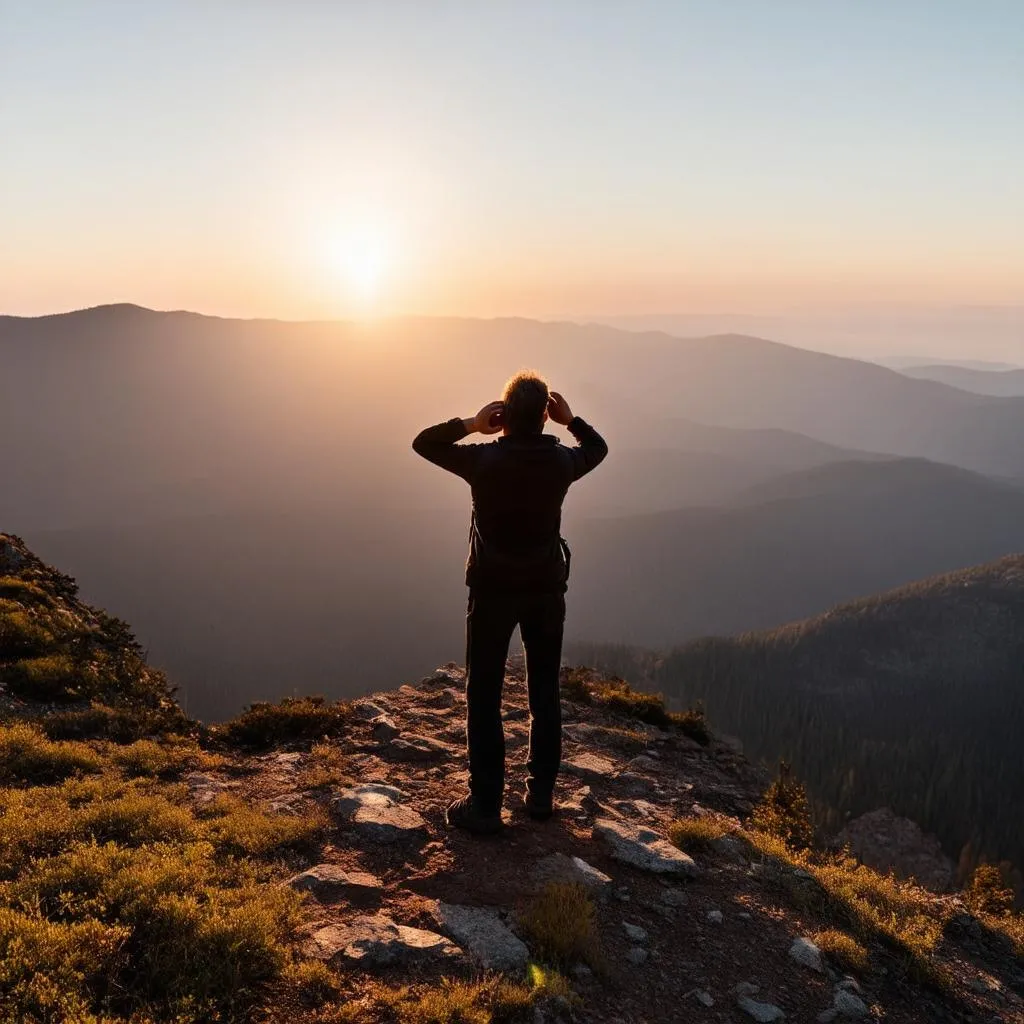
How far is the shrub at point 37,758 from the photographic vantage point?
24.7ft

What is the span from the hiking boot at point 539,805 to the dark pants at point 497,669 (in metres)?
0.54

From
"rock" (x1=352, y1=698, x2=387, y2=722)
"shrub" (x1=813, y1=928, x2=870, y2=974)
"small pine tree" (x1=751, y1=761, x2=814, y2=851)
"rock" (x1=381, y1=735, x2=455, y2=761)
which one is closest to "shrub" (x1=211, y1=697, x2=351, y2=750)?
"rock" (x1=352, y1=698, x2=387, y2=722)

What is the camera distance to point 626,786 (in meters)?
9.80

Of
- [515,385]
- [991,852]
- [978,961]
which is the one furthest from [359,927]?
[991,852]

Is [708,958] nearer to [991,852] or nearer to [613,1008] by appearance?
[613,1008]

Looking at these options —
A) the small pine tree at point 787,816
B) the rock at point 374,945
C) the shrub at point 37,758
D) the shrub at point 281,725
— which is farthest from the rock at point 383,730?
the small pine tree at point 787,816

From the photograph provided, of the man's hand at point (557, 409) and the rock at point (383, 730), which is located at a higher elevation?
the man's hand at point (557, 409)

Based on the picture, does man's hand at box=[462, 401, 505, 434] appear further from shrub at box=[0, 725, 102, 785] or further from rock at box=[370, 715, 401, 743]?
shrub at box=[0, 725, 102, 785]

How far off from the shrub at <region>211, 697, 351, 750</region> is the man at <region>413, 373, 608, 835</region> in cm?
398

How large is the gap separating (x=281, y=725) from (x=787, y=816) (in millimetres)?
7168

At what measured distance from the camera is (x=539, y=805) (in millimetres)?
7391

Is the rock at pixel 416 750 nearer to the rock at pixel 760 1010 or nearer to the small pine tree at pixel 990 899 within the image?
the rock at pixel 760 1010

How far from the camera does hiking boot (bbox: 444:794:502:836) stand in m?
6.92

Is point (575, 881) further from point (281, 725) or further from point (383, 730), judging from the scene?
point (281, 725)
